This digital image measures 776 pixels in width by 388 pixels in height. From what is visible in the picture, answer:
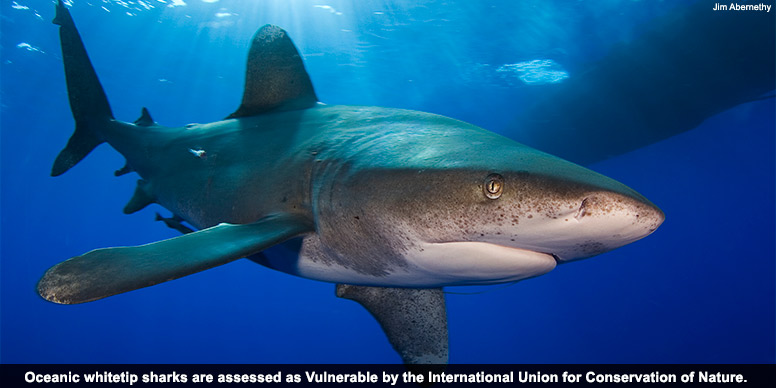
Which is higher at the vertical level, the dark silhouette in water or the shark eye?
the dark silhouette in water

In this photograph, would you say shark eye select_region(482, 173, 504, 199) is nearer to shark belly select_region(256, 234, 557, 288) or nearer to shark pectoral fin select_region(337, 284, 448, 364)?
shark belly select_region(256, 234, 557, 288)

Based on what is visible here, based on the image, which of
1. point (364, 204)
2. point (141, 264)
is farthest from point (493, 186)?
point (141, 264)

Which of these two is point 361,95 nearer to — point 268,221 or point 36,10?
point 36,10

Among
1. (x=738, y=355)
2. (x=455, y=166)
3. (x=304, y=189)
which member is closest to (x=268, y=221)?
(x=304, y=189)

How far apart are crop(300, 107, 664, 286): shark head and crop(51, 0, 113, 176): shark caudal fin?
3945mm

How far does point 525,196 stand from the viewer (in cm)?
158

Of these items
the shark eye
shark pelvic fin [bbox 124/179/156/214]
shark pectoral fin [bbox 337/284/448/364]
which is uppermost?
shark pelvic fin [bbox 124/179/156/214]

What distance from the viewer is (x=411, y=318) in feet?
12.1

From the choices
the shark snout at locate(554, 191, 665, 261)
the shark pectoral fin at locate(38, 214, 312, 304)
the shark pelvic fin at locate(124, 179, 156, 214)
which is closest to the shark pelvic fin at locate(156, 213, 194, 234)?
the shark pelvic fin at locate(124, 179, 156, 214)

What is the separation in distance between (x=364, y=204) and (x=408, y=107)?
2147cm

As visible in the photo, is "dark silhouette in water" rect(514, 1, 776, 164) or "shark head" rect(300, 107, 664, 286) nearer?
"shark head" rect(300, 107, 664, 286)

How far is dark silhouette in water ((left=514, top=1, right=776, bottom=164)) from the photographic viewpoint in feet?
40.8

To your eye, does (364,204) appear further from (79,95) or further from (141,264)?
(79,95)

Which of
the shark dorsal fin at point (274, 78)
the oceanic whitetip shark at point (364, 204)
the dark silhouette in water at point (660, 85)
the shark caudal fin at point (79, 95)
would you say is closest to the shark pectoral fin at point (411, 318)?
the oceanic whitetip shark at point (364, 204)
